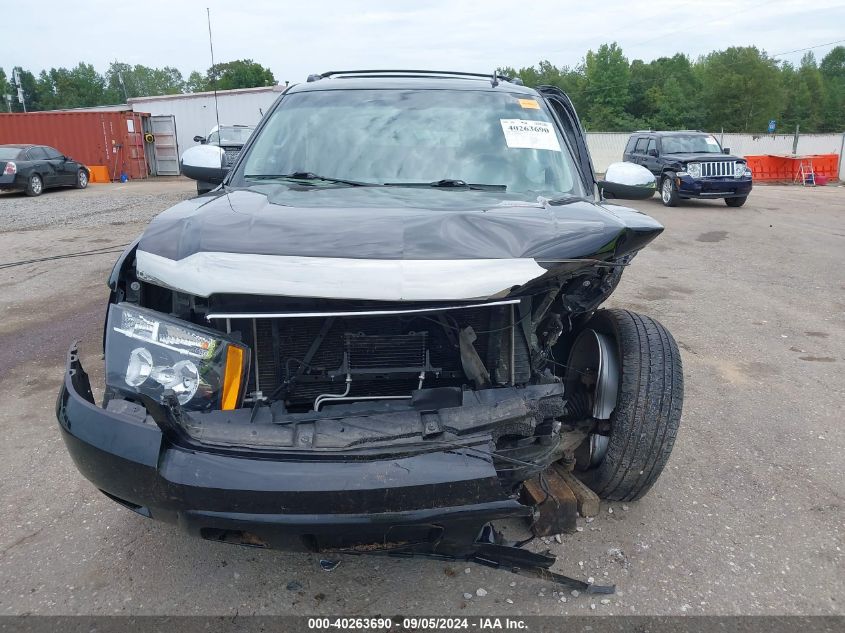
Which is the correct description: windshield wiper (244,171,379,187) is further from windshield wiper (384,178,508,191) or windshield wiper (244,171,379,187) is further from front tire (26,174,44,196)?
front tire (26,174,44,196)

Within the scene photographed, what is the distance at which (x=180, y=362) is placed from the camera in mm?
2123

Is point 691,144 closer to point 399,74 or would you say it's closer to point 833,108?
point 399,74

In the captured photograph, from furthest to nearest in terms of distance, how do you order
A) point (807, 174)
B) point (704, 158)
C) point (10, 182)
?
point (807, 174) < point (10, 182) < point (704, 158)

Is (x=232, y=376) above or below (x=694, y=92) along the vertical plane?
below

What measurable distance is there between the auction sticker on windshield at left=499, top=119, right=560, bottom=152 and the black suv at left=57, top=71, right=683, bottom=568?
514 millimetres

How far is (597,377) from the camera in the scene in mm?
2893

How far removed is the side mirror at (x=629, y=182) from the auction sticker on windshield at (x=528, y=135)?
1.52 ft

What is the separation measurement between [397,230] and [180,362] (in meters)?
0.83

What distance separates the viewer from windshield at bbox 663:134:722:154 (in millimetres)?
15352

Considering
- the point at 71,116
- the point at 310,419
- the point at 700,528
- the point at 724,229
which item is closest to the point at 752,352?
the point at 700,528

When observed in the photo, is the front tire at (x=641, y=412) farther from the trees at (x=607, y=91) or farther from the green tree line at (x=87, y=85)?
the green tree line at (x=87, y=85)

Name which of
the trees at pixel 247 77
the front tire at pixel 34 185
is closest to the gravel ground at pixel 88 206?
the front tire at pixel 34 185

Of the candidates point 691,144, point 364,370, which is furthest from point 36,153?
point 364,370

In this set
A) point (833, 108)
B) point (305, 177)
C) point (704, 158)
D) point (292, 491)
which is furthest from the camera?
point (833, 108)
